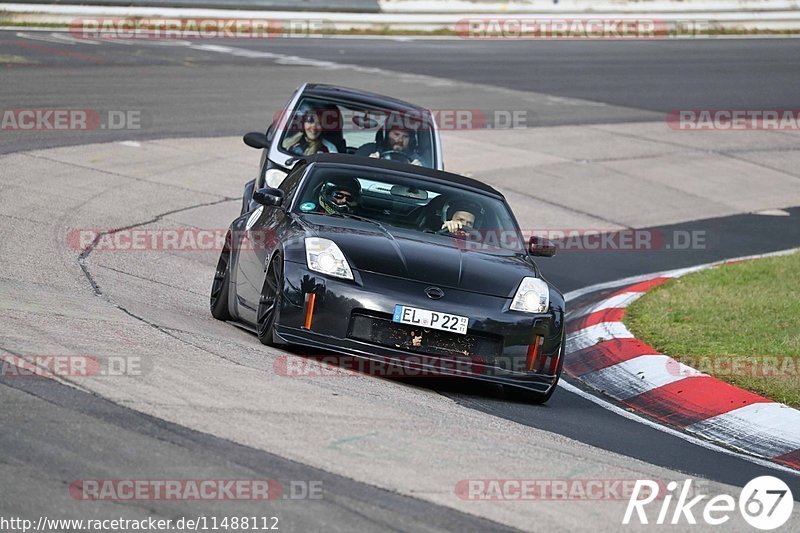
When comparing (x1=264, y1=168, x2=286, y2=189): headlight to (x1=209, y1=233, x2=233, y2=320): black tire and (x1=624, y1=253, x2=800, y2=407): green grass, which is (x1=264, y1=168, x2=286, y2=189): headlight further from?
(x1=624, y1=253, x2=800, y2=407): green grass

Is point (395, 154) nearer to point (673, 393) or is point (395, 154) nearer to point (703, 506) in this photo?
→ point (673, 393)

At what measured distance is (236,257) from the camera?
381 inches

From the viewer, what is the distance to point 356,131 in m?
13.3

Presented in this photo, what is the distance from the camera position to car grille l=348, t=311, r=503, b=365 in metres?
7.99

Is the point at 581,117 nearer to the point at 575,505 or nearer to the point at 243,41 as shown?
the point at 243,41

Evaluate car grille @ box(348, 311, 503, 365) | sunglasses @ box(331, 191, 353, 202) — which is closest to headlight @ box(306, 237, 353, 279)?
car grille @ box(348, 311, 503, 365)

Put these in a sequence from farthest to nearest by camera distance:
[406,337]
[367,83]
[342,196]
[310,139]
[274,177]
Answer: [367,83] → [310,139] → [274,177] → [342,196] → [406,337]

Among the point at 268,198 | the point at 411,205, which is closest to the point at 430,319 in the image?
the point at 411,205

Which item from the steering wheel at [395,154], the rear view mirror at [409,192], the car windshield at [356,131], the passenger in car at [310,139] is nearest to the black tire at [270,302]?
the rear view mirror at [409,192]

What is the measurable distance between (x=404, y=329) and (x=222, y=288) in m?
2.19

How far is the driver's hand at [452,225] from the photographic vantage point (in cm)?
932

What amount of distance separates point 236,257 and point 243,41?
67.6ft

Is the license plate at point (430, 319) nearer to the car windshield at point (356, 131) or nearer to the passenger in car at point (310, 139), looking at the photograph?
the car windshield at point (356, 131)

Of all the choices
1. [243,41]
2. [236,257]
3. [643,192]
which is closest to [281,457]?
[236,257]
